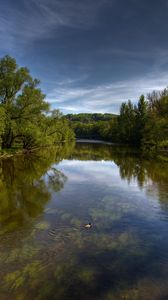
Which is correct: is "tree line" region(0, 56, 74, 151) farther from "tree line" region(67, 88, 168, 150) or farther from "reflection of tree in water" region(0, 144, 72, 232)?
"tree line" region(67, 88, 168, 150)

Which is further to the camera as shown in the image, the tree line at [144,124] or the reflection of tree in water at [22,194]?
the tree line at [144,124]

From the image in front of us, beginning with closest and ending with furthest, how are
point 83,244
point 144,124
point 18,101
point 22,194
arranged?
point 83,244 < point 22,194 < point 18,101 < point 144,124

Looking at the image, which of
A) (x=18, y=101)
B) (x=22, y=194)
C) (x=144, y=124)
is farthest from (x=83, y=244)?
(x=144, y=124)

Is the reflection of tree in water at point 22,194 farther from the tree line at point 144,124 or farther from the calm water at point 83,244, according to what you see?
the tree line at point 144,124

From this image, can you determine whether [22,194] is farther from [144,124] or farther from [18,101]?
[144,124]

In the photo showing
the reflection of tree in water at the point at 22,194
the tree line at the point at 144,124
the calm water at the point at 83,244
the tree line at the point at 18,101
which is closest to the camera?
the calm water at the point at 83,244

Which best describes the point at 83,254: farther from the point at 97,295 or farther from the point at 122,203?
the point at 122,203

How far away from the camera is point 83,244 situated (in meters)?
8.05

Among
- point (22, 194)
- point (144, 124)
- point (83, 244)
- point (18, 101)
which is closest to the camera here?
point (83, 244)

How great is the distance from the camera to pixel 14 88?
3706 cm

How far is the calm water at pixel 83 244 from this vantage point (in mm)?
5824

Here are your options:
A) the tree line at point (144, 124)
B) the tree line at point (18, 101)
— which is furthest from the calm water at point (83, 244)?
the tree line at point (144, 124)

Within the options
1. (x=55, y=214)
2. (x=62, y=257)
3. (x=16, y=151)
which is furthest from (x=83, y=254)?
(x=16, y=151)

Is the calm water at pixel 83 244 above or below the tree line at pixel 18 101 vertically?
below
